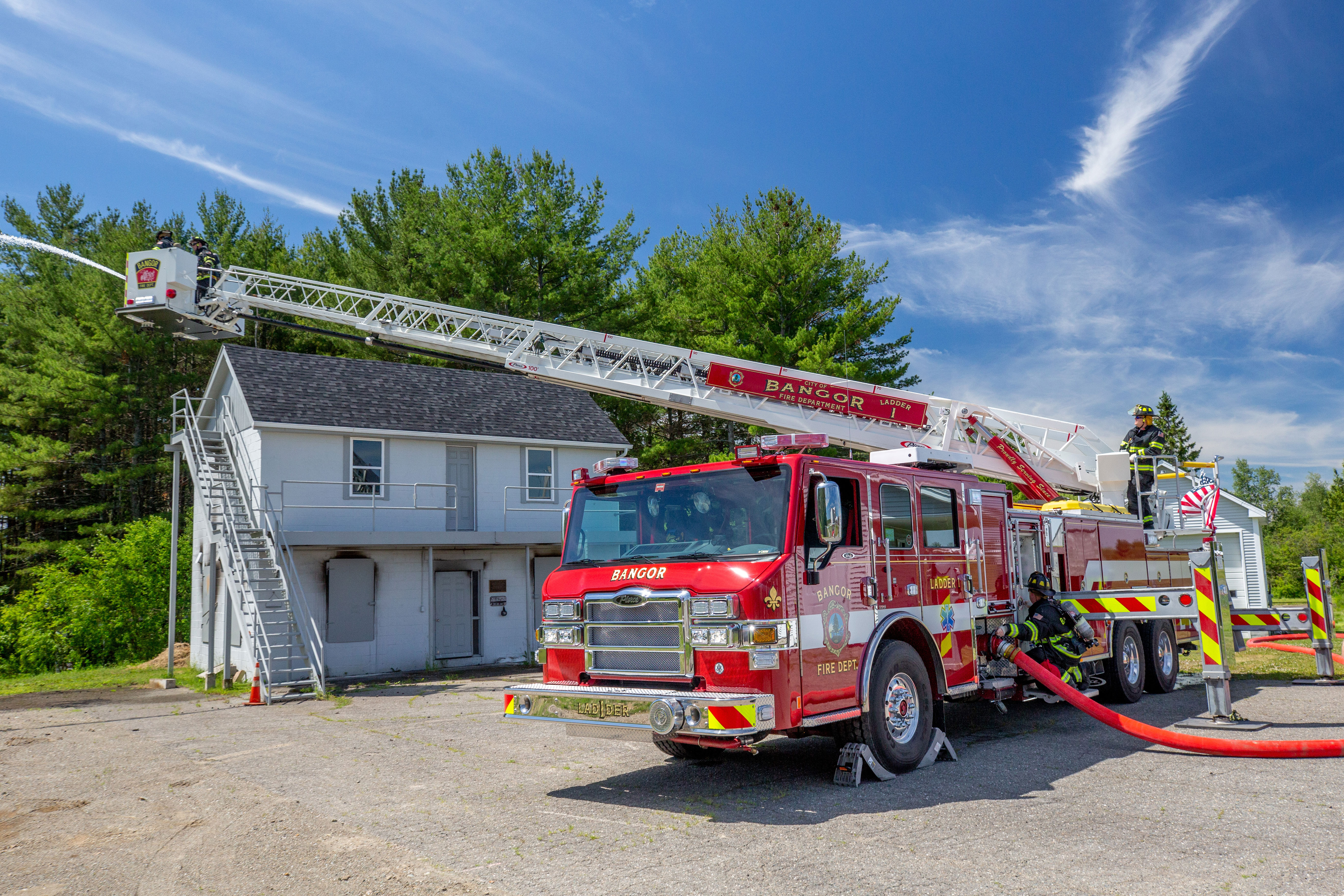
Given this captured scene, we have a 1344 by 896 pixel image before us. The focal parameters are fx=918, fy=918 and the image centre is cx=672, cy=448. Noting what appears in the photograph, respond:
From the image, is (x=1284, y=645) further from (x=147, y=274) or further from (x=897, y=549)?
(x=147, y=274)

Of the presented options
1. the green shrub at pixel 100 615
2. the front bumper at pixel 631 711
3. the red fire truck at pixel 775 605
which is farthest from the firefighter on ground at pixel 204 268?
the green shrub at pixel 100 615

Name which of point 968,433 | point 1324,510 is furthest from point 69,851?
point 1324,510

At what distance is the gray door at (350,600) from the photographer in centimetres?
1902

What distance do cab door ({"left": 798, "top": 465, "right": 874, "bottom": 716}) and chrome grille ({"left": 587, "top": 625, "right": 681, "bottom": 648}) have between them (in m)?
0.96

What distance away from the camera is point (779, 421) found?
12.4 meters

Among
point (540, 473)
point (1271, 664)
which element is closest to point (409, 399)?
point (540, 473)

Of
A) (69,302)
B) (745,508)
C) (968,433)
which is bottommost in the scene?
(745,508)

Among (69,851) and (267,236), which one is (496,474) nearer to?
(69,851)

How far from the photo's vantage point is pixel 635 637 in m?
7.14

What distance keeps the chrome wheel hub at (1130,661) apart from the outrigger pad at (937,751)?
3922 millimetres

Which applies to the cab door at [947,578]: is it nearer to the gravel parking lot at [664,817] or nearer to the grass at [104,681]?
the gravel parking lot at [664,817]

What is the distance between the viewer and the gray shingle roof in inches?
781

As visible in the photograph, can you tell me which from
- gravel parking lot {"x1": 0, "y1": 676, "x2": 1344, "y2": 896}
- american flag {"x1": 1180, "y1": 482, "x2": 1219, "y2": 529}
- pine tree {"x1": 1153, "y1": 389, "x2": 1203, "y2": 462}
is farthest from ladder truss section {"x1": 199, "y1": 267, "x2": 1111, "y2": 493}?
pine tree {"x1": 1153, "y1": 389, "x2": 1203, "y2": 462}

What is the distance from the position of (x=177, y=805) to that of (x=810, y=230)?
30397mm
